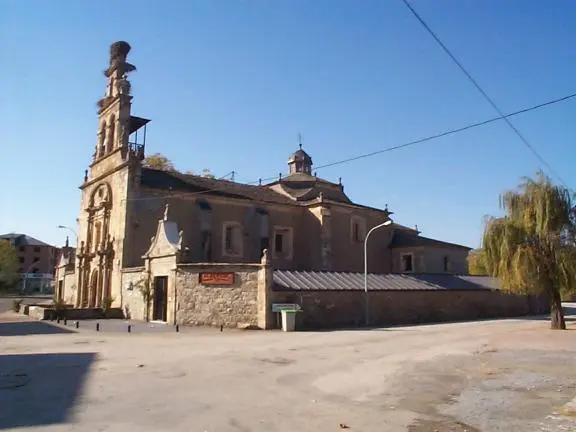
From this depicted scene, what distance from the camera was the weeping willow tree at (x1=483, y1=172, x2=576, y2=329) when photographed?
23219 millimetres

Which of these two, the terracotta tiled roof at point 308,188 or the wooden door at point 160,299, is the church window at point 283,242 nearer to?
the terracotta tiled roof at point 308,188

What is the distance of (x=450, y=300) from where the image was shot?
32.6m

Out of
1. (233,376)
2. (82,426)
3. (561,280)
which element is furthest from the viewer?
(561,280)

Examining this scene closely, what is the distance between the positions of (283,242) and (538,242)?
66.3ft

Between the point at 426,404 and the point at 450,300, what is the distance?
25499mm

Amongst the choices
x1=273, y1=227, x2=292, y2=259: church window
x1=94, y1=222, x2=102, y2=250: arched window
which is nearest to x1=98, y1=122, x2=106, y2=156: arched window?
x1=94, y1=222, x2=102, y2=250: arched window

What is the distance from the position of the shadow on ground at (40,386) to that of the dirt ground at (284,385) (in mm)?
22

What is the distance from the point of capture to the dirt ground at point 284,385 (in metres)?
7.20

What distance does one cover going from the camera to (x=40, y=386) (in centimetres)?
960

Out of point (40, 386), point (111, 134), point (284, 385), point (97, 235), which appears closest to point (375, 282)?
point (284, 385)

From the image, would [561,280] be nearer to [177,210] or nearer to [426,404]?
[426,404]

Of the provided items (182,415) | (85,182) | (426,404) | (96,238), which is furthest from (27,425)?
(85,182)

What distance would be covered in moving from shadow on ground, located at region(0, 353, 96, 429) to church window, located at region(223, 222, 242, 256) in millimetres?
22375

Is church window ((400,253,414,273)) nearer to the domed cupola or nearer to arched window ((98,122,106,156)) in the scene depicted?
the domed cupola
